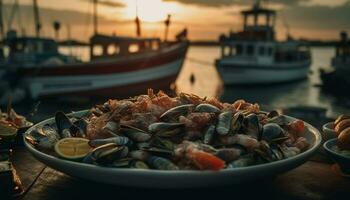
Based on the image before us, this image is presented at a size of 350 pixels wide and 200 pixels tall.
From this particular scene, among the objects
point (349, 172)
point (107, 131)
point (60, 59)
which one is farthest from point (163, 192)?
point (60, 59)

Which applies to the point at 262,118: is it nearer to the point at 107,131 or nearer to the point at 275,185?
the point at 275,185

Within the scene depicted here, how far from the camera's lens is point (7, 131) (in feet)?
10.5

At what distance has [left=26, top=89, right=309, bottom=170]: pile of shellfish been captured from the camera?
2195mm

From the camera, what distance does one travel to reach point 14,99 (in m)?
26.8

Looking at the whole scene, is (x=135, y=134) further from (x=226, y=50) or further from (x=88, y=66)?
(x=226, y=50)

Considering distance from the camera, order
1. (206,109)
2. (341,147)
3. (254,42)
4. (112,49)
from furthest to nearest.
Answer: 1. (254,42)
2. (112,49)
3. (206,109)
4. (341,147)

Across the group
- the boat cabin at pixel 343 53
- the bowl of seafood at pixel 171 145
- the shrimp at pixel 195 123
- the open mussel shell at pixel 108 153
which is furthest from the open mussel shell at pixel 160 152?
the boat cabin at pixel 343 53

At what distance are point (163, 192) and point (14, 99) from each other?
27.4m

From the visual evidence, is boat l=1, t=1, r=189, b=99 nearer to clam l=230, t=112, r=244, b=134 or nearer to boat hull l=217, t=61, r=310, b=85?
boat hull l=217, t=61, r=310, b=85

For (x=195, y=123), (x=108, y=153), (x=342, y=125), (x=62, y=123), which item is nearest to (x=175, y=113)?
(x=195, y=123)

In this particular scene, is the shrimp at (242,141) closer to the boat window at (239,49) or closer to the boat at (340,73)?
the boat window at (239,49)

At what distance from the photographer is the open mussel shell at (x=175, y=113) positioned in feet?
8.96

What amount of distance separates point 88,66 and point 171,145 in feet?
84.3

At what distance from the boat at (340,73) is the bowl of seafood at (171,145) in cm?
4112
